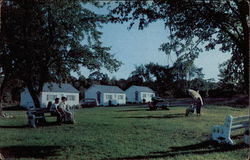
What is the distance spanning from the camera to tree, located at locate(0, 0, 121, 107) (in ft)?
47.3

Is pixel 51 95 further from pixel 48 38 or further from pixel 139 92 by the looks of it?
pixel 139 92

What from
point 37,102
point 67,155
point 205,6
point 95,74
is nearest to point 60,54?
point 95,74

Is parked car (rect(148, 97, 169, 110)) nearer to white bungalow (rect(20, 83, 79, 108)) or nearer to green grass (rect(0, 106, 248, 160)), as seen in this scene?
green grass (rect(0, 106, 248, 160))

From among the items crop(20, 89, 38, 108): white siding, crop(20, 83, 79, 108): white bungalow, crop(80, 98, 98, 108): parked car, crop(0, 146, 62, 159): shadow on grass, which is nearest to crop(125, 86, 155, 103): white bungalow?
crop(0, 146, 62, 159): shadow on grass

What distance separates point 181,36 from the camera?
8.78 metres

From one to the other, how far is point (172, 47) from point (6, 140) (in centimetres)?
776

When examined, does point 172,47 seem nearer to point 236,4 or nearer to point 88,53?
point 236,4

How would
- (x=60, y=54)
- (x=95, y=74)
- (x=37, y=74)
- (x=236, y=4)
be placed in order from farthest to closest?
(x=37, y=74), (x=60, y=54), (x=95, y=74), (x=236, y=4)

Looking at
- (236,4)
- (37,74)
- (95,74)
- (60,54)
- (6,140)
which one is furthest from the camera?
(37,74)

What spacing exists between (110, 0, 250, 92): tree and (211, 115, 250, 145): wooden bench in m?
2.10

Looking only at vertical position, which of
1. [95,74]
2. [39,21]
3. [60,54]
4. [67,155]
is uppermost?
[39,21]

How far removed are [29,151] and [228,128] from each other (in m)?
7.04

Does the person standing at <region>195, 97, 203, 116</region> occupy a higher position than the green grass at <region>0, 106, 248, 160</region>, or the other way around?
the person standing at <region>195, 97, 203, 116</region>

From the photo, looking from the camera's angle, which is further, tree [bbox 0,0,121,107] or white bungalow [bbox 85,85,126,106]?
white bungalow [bbox 85,85,126,106]
